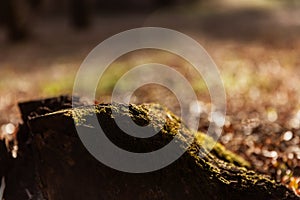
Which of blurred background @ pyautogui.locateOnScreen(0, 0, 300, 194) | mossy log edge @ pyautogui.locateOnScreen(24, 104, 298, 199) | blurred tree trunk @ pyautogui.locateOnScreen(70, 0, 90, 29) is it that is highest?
blurred tree trunk @ pyautogui.locateOnScreen(70, 0, 90, 29)

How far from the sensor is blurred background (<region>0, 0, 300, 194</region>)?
251 inches

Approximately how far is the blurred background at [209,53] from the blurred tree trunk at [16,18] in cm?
4

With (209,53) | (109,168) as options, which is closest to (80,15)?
(209,53)

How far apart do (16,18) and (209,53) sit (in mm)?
7387

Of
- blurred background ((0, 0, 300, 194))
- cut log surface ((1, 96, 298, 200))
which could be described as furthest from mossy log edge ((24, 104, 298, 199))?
blurred background ((0, 0, 300, 194))

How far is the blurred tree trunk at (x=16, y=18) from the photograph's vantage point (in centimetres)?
1702

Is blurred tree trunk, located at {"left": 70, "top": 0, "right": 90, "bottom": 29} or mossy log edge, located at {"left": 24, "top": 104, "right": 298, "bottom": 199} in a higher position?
blurred tree trunk, located at {"left": 70, "top": 0, "right": 90, "bottom": 29}

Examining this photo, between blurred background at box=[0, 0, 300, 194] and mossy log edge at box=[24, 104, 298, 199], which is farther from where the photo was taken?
blurred background at box=[0, 0, 300, 194]

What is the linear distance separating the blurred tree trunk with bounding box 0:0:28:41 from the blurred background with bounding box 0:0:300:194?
0.12 ft

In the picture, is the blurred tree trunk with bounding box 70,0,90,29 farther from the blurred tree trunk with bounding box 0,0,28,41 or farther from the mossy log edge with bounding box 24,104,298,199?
the mossy log edge with bounding box 24,104,298,199

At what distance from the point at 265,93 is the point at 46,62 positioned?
7459 millimetres

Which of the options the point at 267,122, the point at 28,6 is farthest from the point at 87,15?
the point at 267,122

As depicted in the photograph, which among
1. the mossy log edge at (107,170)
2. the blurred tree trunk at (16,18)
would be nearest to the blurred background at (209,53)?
the blurred tree trunk at (16,18)

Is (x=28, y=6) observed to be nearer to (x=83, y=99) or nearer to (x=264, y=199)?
(x=83, y=99)
